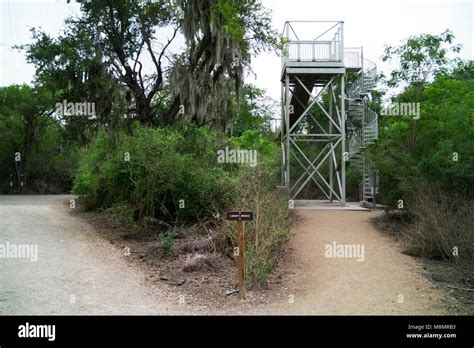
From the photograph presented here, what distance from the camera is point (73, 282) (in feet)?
28.4

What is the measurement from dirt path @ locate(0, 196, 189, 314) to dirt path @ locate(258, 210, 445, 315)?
2287 millimetres

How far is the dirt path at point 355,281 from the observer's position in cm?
735

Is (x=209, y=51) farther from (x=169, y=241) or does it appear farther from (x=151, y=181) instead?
(x=169, y=241)

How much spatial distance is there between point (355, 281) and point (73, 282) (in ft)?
18.1

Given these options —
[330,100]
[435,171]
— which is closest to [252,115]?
[330,100]

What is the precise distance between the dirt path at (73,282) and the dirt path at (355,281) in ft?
7.50

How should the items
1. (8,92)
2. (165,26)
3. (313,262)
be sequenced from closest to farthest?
(313,262) < (165,26) < (8,92)

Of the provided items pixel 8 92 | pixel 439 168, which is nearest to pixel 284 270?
pixel 439 168

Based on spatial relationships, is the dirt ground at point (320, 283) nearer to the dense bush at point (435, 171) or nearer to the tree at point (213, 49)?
the dense bush at point (435, 171)

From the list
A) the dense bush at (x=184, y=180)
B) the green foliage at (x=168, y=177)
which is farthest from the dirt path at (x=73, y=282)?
the green foliage at (x=168, y=177)

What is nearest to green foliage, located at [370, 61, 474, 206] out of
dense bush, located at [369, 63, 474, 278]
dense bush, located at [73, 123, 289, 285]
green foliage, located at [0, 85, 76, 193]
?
dense bush, located at [369, 63, 474, 278]

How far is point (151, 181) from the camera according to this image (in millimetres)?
13828

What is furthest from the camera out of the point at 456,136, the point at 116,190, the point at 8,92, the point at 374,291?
the point at 8,92
